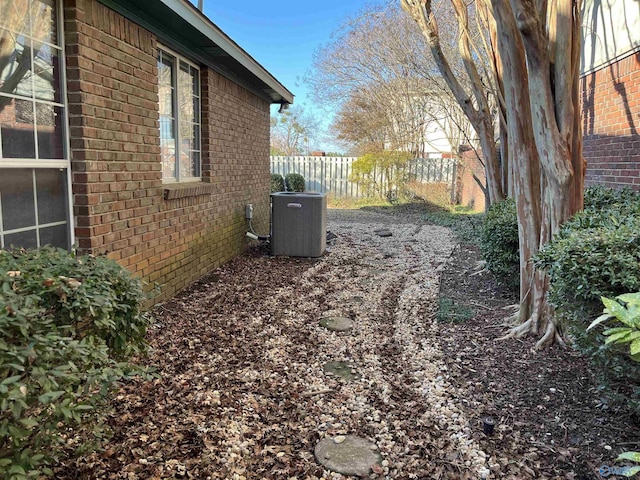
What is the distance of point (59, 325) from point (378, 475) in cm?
167

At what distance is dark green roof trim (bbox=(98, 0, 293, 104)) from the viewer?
4.02 metres

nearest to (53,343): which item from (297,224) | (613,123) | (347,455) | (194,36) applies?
(347,455)

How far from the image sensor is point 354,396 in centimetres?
305

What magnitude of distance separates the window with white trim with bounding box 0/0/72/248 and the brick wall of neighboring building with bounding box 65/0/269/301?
95 mm

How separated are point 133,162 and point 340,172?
46.3 ft

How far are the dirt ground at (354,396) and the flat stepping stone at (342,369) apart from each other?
4 cm

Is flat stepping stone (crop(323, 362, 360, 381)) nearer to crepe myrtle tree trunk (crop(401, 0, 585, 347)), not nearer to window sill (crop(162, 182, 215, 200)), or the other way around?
crepe myrtle tree trunk (crop(401, 0, 585, 347))

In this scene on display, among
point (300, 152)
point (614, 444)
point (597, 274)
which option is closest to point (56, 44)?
point (597, 274)

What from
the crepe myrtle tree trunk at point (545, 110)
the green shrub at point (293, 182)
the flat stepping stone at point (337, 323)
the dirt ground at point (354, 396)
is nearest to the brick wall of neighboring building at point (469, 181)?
the green shrub at point (293, 182)

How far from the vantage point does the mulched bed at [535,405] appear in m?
2.36

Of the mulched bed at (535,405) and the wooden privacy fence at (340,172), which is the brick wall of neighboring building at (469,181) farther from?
the mulched bed at (535,405)

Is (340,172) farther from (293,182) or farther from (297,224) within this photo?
(297,224)

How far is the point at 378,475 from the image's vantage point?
7.42 ft

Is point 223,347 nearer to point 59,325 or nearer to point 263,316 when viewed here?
point 263,316
